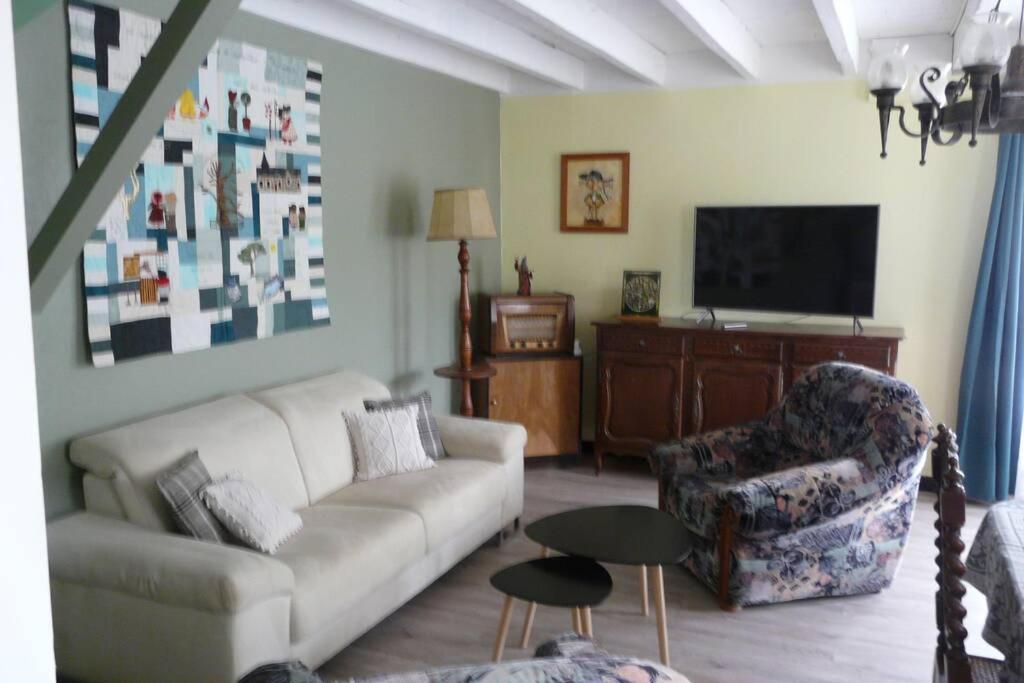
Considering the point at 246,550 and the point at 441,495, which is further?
the point at 441,495

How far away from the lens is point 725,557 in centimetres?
341

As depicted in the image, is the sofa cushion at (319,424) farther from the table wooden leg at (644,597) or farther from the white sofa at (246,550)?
the table wooden leg at (644,597)

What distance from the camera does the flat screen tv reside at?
477cm

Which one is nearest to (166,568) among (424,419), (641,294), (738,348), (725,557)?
(424,419)

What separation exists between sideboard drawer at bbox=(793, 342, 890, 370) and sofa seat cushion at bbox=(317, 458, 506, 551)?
186cm

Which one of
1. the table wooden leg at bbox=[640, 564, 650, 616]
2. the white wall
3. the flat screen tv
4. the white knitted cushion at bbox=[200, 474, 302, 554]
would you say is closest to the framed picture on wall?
the flat screen tv

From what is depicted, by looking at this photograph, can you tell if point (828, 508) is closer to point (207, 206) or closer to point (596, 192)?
point (207, 206)

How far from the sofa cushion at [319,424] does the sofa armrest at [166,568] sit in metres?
0.88

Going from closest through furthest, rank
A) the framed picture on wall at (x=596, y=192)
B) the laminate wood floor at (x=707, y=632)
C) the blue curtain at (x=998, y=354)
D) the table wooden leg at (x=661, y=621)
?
the table wooden leg at (x=661, y=621)
the laminate wood floor at (x=707, y=632)
the blue curtain at (x=998, y=354)
the framed picture on wall at (x=596, y=192)

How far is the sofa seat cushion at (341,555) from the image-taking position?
2.69 metres

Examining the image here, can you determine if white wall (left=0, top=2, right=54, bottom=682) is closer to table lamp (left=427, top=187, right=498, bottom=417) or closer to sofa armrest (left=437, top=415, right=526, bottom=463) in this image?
sofa armrest (left=437, top=415, right=526, bottom=463)

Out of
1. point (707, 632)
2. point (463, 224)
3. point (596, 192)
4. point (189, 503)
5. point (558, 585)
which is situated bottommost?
point (707, 632)

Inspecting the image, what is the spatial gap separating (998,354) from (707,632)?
2.49 metres

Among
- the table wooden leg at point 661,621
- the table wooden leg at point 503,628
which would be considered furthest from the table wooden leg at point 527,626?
the table wooden leg at point 661,621
